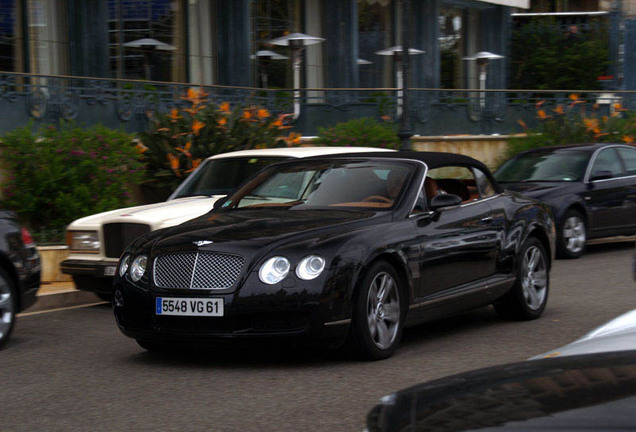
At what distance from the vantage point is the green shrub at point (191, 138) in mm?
15945

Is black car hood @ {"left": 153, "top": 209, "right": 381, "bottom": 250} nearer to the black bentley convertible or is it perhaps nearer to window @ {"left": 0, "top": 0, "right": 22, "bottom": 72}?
the black bentley convertible

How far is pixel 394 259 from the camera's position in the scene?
24.6 feet

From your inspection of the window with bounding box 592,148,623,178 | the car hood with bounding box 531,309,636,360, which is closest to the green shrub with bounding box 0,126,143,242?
the window with bounding box 592,148,623,178

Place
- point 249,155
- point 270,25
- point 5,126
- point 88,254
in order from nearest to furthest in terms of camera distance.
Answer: point 88,254
point 249,155
point 5,126
point 270,25

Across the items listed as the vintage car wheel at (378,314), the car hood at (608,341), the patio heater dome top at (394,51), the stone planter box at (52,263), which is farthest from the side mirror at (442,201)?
the patio heater dome top at (394,51)

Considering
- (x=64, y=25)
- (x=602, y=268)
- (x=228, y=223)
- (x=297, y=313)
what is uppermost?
(x=64, y=25)

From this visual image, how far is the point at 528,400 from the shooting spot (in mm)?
2869

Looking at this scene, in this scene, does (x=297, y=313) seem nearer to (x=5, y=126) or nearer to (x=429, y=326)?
(x=429, y=326)

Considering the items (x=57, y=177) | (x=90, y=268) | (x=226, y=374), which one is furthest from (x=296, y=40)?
(x=226, y=374)

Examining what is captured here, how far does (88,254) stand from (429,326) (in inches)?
148

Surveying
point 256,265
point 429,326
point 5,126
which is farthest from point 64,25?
point 256,265

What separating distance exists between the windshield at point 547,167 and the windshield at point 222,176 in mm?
5448

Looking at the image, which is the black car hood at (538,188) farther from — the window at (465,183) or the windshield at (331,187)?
the windshield at (331,187)

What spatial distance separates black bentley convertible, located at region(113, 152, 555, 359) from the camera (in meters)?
6.89
